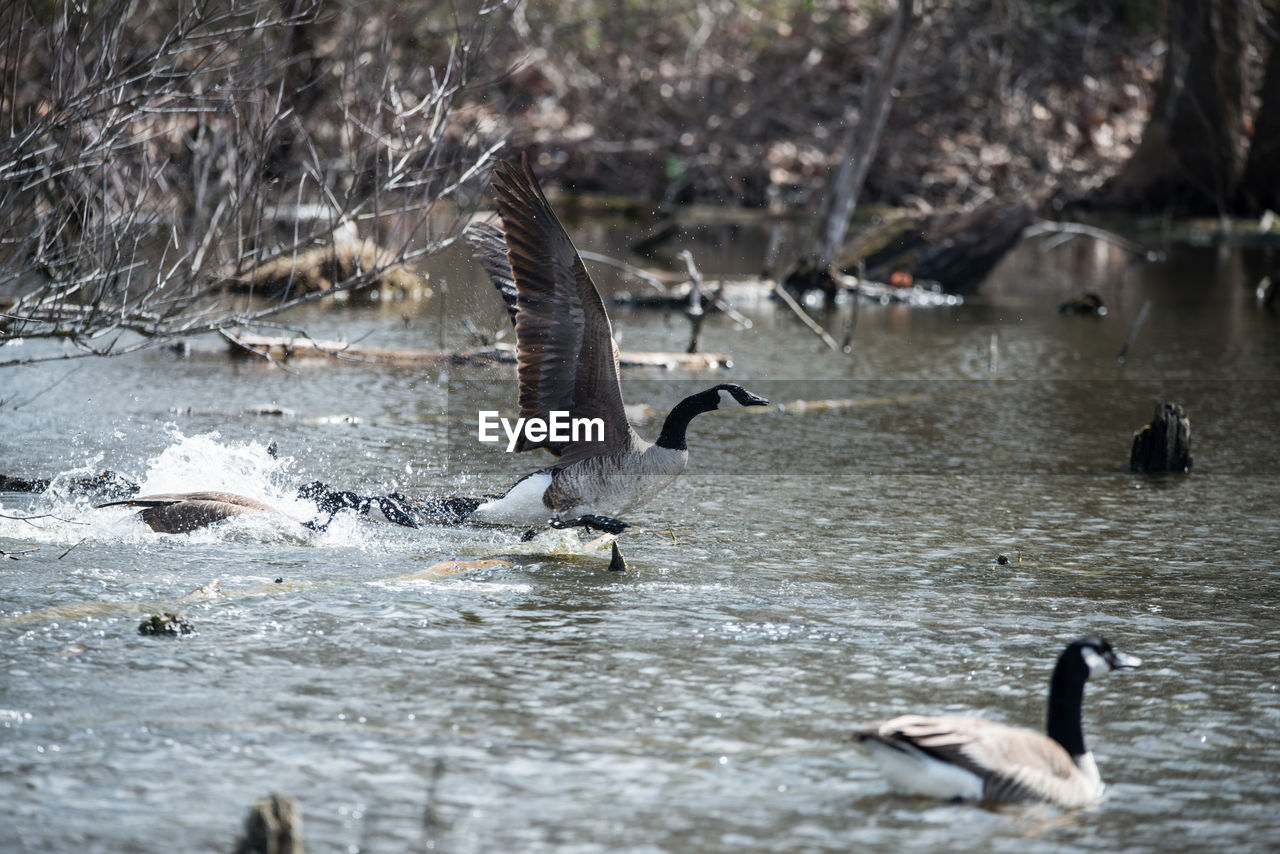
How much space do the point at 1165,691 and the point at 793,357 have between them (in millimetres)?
8375

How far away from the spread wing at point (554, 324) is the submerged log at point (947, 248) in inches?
456

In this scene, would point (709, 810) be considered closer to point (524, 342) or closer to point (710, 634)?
point (710, 634)

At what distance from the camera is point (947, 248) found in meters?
19.0

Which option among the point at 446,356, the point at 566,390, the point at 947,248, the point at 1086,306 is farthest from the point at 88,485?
the point at 947,248

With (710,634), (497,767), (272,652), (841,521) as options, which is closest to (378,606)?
(272,652)

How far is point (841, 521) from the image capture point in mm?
8227

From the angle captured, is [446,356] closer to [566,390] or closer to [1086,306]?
[566,390]

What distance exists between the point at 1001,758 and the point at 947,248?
1510cm

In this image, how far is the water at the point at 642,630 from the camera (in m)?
4.44

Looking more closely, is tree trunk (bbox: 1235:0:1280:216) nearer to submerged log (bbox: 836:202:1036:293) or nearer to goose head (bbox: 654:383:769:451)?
submerged log (bbox: 836:202:1036:293)

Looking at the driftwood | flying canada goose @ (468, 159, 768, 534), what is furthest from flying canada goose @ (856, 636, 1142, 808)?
the driftwood

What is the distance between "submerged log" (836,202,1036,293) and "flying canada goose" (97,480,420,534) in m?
12.1

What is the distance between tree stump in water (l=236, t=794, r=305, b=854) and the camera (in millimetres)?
3785

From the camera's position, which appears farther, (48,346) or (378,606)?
(48,346)
